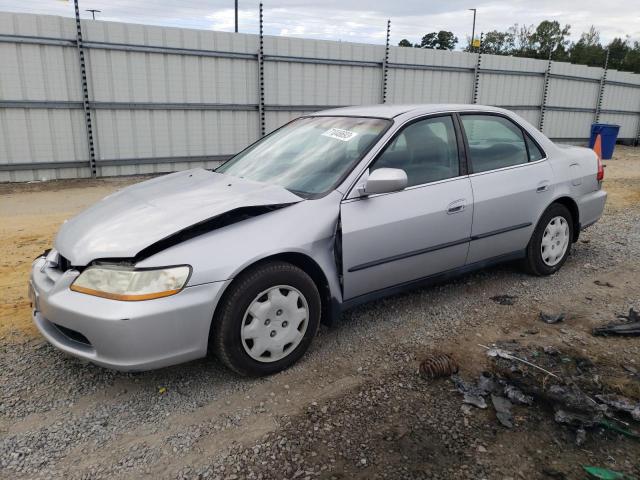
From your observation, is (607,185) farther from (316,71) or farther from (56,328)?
(56,328)

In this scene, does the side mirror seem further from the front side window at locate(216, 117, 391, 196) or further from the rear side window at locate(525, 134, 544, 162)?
the rear side window at locate(525, 134, 544, 162)

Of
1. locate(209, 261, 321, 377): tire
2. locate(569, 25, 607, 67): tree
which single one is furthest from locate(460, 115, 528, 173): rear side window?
locate(569, 25, 607, 67): tree

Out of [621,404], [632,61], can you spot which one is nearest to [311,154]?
[621,404]

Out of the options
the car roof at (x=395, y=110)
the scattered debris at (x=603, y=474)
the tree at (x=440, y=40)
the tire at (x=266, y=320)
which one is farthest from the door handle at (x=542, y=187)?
the tree at (x=440, y=40)

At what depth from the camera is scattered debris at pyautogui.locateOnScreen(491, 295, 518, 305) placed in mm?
4328

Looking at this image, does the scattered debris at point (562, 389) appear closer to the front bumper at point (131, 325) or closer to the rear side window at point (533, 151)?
the front bumper at point (131, 325)

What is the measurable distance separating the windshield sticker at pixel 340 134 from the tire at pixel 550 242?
197cm

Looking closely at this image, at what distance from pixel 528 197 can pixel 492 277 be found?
0.88 meters

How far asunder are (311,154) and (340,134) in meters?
0.28

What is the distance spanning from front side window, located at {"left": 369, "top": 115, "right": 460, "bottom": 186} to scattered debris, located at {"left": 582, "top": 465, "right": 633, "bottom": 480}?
205 centimetres

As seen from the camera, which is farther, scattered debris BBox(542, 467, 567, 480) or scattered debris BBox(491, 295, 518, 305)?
scattered debris BBox(491, 295, 518, 305)

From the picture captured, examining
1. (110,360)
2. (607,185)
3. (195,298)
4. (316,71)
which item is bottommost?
(607,185)

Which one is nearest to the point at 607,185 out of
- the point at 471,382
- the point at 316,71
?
the point at 316,71

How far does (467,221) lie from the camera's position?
395cm
